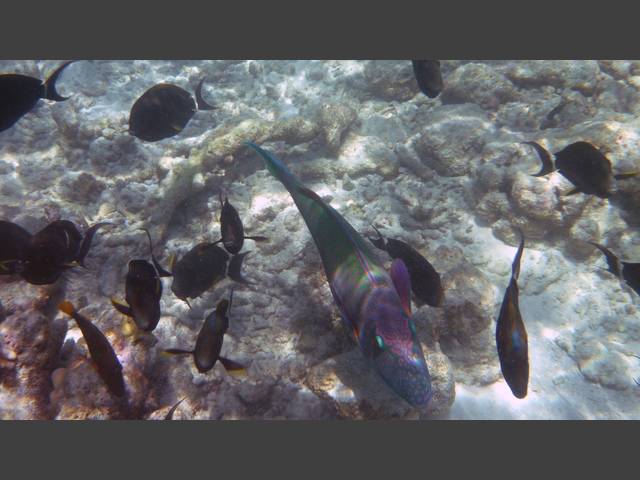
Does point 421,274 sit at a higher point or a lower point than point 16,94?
lower

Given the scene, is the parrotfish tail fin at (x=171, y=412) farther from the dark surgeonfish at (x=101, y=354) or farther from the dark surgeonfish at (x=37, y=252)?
the dark surgeonfish at (x=37, y=252)

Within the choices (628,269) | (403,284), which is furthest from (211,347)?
(628,269)

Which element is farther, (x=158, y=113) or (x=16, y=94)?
(x=158, y=113)

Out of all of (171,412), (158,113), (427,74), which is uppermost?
(427,74)

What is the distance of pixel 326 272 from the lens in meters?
2.98

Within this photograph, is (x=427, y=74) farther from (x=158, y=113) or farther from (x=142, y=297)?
(x=142, y=297)

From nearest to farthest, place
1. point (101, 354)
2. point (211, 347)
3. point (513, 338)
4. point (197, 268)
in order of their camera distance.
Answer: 1. point (513, 338)
2. point (101, 354)
3. point (211, 347)
4. point (197, 268)

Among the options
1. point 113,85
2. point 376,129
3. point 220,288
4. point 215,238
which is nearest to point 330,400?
point 220,288

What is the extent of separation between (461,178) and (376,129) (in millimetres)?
2446

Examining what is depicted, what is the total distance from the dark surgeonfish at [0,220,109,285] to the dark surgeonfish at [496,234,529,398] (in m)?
3.27

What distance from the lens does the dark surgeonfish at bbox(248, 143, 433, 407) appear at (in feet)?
7.29

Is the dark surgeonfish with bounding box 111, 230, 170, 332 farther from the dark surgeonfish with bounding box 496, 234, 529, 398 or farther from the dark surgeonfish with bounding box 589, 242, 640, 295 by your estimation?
the dark surgeonfish with bounding box 589, 242, 640, 295

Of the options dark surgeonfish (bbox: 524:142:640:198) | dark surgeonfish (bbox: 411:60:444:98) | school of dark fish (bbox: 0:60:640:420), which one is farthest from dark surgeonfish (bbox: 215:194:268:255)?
dark surgeonfish (bbox: 524:142:640:198)

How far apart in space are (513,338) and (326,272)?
1476 mm
